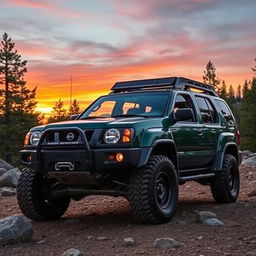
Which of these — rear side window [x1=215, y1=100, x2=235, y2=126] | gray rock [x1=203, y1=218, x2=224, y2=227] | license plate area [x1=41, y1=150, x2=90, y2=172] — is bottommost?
gray rock [x1=203, y1=218, x2=224, y2=227]

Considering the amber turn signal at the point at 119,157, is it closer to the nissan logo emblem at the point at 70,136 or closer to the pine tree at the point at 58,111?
the nissan logo emblem at the point at 70,136

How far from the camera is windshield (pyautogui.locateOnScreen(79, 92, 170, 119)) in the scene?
8.42 metres

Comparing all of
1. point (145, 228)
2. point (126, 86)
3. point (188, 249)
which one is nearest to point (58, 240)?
point (145, 228)

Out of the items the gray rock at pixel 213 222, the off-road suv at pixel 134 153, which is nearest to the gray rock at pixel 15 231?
the off-road suv at pixel 134 153

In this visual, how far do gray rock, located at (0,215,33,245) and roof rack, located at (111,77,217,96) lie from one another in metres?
3.89

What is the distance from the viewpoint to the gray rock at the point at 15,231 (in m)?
6.50

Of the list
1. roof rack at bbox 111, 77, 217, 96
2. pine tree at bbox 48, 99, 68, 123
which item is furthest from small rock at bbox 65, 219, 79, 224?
pine tree at bbox 48, 99, 68, 123

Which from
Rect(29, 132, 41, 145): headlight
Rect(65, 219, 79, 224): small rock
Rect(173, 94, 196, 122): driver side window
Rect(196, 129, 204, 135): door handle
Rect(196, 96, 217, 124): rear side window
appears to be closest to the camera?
Rect(29, 132, 41, 145): headlight

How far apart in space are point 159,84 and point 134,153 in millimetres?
2656

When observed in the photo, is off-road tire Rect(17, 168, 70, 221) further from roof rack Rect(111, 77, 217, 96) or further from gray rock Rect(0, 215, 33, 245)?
roof rack Rect(111, 77, 217, 96)

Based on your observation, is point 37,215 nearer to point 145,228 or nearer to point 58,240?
point 58,240

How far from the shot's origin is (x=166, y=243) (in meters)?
6.01

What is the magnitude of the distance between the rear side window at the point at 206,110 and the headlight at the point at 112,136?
9.85 ft

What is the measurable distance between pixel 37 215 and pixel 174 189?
A: 232 cm
